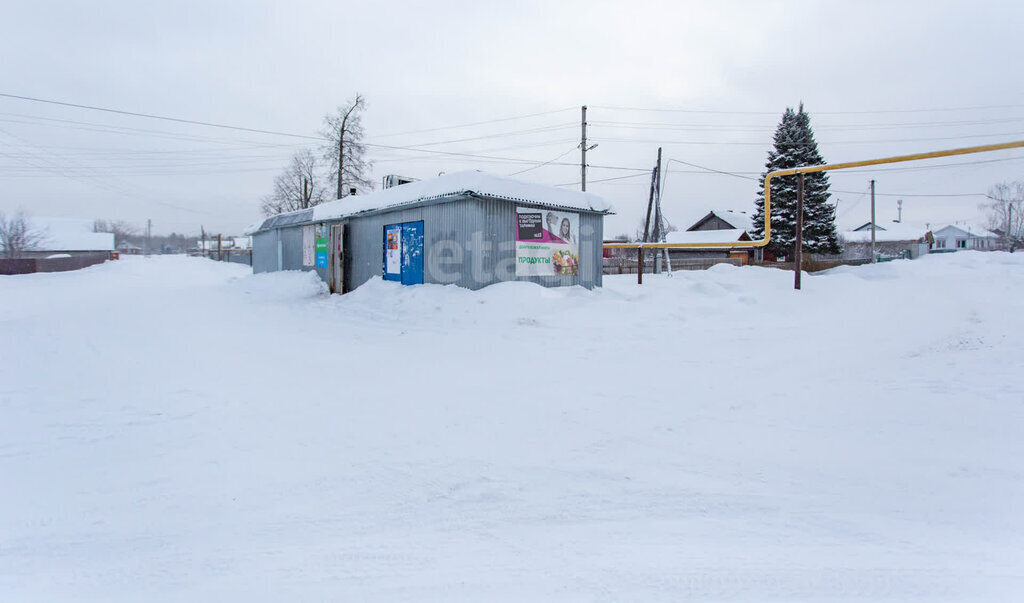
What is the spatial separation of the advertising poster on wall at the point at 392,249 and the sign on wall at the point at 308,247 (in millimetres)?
5749

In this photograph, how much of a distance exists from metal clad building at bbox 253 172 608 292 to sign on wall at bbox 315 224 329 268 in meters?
1.00

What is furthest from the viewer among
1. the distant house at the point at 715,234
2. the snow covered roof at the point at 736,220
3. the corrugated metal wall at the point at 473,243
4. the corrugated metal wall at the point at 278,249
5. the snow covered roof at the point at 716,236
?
the snow covered roof at the point at 736,220

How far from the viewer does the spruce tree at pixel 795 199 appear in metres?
30.3

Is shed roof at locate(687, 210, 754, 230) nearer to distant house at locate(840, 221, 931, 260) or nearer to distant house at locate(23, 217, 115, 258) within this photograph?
distant house at locate(840, 221, 931, 260)

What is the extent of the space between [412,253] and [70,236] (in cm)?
7485

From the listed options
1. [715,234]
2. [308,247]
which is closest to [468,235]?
[308,247]

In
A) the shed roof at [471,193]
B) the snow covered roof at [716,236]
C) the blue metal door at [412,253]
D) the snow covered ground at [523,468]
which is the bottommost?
the snow covered ground at [523,468]

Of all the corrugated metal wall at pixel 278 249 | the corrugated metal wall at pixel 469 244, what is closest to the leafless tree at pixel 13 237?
the corrugated metal wall at pixel 278 249

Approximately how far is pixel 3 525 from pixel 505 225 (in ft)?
32.6

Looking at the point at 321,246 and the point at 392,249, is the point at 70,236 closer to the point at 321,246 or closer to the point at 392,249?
the point at 321,246

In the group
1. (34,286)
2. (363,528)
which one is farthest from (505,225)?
(34,286)

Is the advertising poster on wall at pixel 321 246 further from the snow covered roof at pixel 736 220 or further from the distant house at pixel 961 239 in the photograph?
the distant house at pixel 961 239

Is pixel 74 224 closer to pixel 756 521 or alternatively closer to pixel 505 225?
pixel 505 225

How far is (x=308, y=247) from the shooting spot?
62.3 ft
